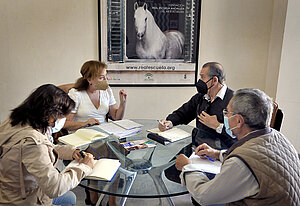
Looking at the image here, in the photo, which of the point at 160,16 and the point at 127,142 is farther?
the point at 160,16

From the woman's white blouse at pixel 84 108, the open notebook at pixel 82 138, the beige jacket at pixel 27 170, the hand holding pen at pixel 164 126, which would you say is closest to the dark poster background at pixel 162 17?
the woman's white blouse at pixel 84 108

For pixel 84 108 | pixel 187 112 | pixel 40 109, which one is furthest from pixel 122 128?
pixel 40 109

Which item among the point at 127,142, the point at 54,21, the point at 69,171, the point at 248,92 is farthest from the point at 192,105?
the point at 54,21

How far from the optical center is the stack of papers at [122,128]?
2.33 m

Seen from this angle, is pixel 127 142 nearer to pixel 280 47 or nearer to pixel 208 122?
pixel 208 122

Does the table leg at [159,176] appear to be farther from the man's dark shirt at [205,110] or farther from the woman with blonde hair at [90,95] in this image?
the woman with blonde hair at [90,95]

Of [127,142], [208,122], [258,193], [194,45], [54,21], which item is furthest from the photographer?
[194,45]

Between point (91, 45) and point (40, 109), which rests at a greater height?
point (91, 45)

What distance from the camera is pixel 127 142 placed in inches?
84.6

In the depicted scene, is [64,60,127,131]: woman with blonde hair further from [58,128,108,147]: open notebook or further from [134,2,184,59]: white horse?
[134,2,184,59]: white horse

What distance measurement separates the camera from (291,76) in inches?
135

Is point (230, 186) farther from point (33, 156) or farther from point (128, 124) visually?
point (128, 124)

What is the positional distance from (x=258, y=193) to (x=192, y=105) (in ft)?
5.36

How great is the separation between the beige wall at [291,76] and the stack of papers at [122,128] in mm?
2080
